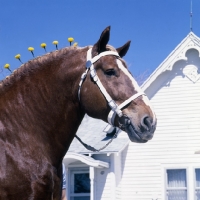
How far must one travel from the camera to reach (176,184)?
16.2 m

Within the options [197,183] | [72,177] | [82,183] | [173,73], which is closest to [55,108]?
[197,183]

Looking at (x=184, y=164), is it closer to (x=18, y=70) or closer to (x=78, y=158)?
(x=78, y=158)

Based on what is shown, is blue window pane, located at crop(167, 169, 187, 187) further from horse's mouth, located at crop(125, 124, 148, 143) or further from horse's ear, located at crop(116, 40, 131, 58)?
horse's mouth, located at crop(125, 124, 148, 143)

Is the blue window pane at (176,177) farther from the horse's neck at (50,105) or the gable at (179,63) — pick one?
the horse's neck at (50,105)

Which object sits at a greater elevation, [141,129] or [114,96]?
[114,96]

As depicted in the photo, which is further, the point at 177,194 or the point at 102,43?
the point at 177,194

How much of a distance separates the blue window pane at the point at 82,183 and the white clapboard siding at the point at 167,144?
4.91ft

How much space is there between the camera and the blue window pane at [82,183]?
17750 mm

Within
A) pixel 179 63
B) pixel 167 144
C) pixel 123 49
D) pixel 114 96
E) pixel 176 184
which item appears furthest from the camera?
pixel 179 63

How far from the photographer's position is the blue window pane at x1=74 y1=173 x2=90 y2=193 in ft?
58.2

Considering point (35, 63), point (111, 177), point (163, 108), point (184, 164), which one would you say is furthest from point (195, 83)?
point (35, 63)

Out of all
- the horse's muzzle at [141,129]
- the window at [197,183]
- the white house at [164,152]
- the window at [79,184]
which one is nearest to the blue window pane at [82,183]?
the window at [79,184]

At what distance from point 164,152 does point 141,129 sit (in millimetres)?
13447

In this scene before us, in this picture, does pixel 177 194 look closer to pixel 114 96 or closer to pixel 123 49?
pixel 123 49
